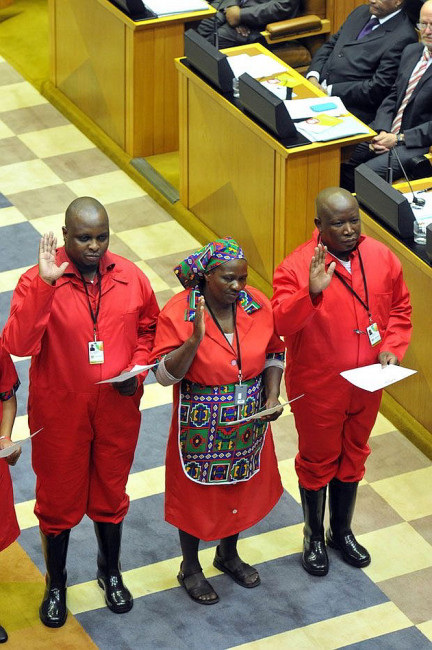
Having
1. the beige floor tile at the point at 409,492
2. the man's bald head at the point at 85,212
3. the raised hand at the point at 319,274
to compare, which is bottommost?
the beige floor tile at the point at 409,492

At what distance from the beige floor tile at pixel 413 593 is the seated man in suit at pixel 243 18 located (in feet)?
13.3

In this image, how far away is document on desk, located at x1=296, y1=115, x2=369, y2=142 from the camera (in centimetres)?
716

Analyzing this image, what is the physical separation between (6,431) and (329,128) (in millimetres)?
3047

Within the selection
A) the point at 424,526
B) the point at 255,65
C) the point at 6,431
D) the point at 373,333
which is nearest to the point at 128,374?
the point at 6,431

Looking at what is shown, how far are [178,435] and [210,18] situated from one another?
13.9 feet

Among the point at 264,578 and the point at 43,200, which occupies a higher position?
the point at 43,200

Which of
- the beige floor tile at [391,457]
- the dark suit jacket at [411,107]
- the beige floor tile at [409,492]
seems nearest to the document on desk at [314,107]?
the dark suit jacket at [411,107]

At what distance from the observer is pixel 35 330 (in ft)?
15.5

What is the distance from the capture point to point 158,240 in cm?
816

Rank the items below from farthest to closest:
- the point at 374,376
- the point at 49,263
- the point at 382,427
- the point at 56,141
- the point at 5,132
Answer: the point at 5,132 → the point at 56,141 → the point at 382,427 → the point at 374,376 → the point at 49,263

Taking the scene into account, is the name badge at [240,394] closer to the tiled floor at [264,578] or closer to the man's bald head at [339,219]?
the man's bald head at [339,219]

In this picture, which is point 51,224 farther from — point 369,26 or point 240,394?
point 240,394

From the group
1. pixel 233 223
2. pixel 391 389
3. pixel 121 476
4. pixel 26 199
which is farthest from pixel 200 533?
pixel 26 199

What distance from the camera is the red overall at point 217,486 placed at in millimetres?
4941
